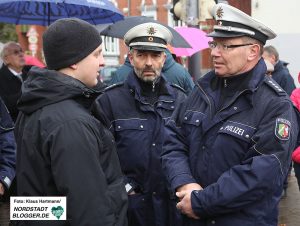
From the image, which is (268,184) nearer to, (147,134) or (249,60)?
(249,60)

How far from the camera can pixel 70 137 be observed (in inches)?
91.0

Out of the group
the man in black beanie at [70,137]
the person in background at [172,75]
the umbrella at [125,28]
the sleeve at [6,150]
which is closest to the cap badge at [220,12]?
the man in black beanie at [70,137]

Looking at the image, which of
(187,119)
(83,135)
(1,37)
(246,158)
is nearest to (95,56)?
(83,135)

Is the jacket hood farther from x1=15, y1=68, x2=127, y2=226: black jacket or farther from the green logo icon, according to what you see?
the green logo icon

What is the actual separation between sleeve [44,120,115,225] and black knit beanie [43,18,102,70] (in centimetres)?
37

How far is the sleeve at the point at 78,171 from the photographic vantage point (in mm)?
2299

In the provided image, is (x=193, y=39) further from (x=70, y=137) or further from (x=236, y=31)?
(x=70, y=137)

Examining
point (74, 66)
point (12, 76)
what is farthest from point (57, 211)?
point (12, 76)

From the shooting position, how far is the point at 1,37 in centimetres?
2916

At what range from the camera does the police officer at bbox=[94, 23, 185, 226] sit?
145 inches

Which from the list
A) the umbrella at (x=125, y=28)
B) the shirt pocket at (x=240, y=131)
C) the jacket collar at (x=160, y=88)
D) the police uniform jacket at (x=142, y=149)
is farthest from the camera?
the umbrella at (x=125, y=28)

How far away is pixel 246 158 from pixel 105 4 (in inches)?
115

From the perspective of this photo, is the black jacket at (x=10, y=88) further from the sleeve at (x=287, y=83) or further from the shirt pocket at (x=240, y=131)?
the shirt pocket at (x=240, y=131)

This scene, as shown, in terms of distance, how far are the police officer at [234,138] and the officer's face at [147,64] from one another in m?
0.77
